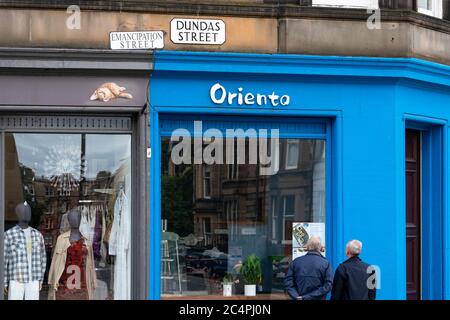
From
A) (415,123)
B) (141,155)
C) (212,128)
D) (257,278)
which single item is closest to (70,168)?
(141,155)

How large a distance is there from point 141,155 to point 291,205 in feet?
7.33

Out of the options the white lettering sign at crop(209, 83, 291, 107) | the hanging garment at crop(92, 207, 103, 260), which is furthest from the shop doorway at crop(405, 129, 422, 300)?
the hanging garment at crop(92, 207, 103, 260)

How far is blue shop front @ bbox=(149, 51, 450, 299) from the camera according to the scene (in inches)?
511

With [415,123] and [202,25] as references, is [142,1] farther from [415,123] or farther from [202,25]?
[415,123]

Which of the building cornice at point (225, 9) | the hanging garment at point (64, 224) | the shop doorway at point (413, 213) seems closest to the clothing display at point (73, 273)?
the hanging garment at point (64, 224)

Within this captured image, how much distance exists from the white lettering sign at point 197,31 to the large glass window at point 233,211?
1.36 metres

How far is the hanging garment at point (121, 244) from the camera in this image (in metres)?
13.0

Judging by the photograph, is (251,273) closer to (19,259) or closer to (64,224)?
(64,224)

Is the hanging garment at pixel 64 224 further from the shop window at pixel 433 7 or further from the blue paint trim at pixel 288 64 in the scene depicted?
the shop window at pixel 433 7

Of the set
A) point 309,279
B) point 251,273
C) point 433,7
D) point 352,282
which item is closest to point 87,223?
point 251,273

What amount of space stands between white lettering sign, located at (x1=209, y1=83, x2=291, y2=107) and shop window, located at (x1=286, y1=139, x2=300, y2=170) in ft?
1.98

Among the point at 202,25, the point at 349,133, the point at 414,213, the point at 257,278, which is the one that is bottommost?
the point at 257,278

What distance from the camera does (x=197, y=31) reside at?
509 inches

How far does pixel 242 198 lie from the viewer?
13.4 metres
